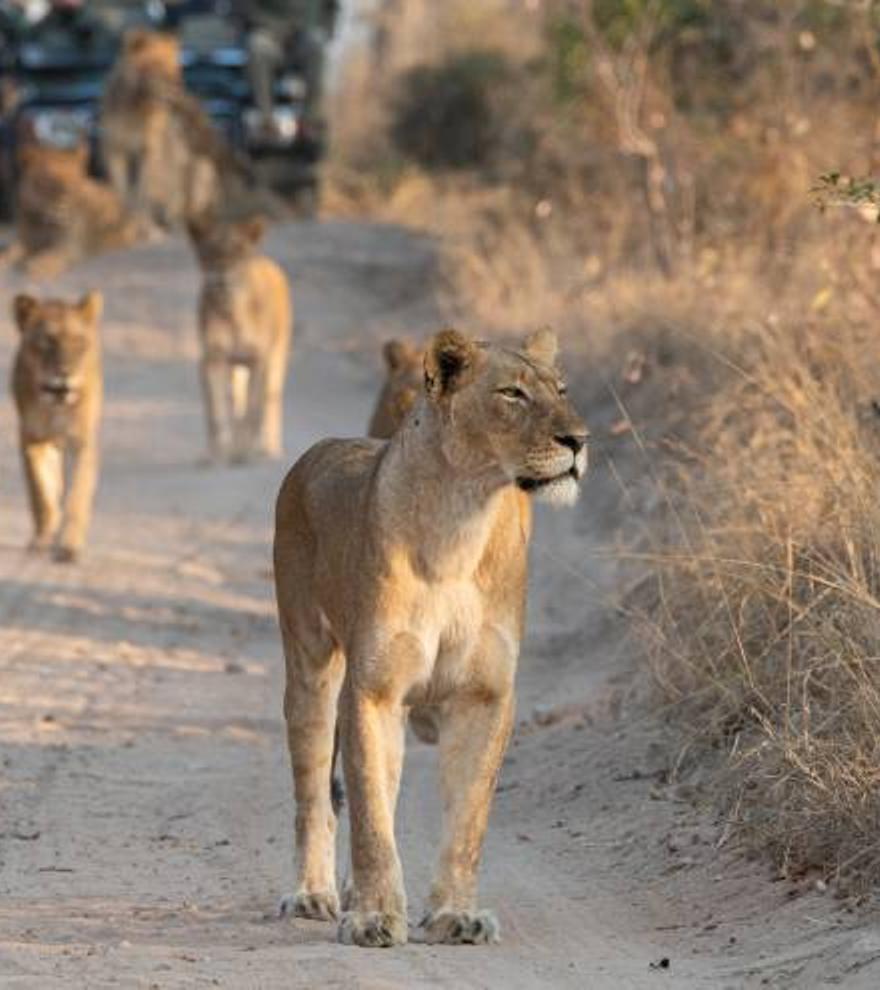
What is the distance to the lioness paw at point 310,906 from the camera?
5887 millimetres

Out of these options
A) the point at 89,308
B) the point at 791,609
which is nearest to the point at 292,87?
the point at 89,308

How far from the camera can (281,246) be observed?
22188 mm

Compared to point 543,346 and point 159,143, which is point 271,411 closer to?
point 543,346

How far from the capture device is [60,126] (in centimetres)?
2464

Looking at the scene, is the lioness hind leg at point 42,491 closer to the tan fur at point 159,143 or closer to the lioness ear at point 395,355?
the lioness ear at point 395,355

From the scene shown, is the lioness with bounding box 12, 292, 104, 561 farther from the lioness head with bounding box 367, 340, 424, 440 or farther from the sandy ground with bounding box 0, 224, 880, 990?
the lioness head with bounding box 367, 340, 424, 440

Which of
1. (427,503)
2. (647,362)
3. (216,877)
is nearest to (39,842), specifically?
(216,877)

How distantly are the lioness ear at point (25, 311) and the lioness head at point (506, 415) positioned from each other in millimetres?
6893

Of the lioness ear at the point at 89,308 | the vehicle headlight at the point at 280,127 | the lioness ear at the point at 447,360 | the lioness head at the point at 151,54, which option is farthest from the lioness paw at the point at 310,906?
the vehicle headlight at the point at 280,127

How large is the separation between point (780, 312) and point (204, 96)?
15.5 meters

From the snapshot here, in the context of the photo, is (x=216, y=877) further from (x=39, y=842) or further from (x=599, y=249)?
(x=599, y=249)

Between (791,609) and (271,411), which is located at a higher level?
(791,609)

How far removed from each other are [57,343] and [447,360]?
6.77m


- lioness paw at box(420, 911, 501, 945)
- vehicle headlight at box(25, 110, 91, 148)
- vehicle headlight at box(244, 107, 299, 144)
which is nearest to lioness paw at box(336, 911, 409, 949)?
lioness paw at box(420, 911, 501, 945)
